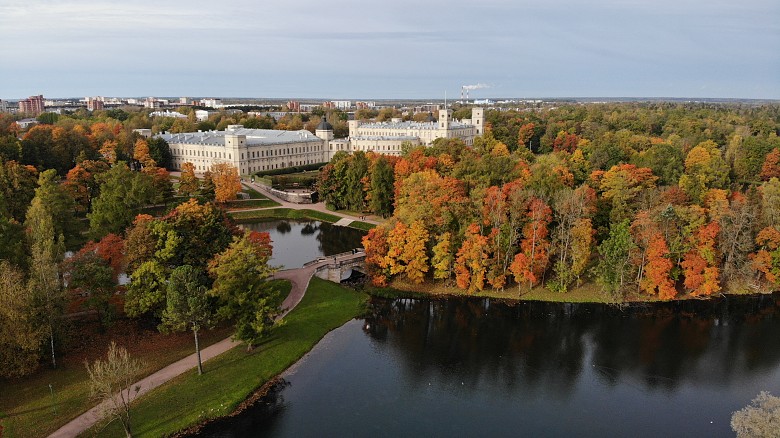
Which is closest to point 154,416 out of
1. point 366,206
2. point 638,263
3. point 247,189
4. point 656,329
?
point 656,329

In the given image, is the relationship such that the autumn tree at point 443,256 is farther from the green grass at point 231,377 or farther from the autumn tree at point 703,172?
the autumn tree at point 703,172

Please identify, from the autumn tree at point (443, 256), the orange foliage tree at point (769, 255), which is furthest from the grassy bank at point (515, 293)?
the orange foliage tree at point (769, 255)

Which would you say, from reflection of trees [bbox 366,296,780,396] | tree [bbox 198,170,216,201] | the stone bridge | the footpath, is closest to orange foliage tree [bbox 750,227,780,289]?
reflection of trees [bbox 366,296,780,396]

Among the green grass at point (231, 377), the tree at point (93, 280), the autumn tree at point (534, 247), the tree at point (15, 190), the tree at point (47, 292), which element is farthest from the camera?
the tree at point (15, 190)

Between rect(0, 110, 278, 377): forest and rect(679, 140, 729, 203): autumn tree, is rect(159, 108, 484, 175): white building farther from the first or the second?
rect(0, 110, 278, 377): forest

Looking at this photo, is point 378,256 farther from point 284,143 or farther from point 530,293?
point 284,143

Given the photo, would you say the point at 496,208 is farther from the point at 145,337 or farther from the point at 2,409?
the point at 2,409
